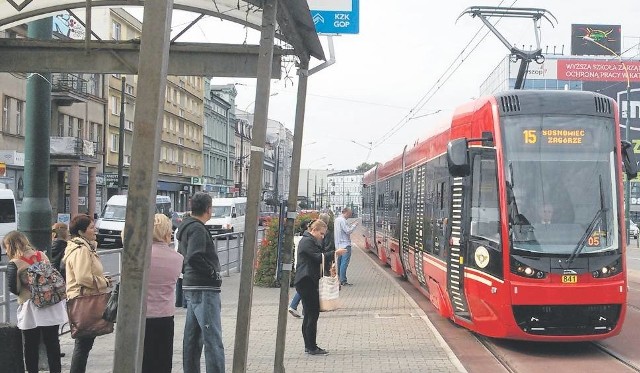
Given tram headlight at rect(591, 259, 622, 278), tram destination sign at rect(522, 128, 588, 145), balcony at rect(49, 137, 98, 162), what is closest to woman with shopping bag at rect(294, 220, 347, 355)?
tram destination sign at rect(522, 128, 588, 145)

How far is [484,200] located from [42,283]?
545 cm

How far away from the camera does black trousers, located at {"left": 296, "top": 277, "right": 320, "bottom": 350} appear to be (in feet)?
30.3

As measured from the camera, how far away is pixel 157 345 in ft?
20.4

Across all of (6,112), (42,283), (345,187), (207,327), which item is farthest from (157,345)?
(345,187)

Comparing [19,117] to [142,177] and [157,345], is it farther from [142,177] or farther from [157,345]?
[142,177]

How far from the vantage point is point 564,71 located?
83188 mm

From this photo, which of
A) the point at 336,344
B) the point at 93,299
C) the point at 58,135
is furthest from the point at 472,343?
the point at 58,135

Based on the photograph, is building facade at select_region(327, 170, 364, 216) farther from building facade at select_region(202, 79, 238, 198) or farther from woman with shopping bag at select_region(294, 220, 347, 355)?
woman with shopping bag at select_region(294, 220, 347, 355)

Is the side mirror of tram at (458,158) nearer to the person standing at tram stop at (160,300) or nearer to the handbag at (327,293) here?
the handbag at (327,293)

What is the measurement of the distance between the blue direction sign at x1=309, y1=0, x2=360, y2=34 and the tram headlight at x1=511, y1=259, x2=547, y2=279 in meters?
3.99

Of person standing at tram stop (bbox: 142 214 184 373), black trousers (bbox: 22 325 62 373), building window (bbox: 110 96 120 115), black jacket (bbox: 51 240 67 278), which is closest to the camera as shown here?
person standing at tram stop (bbox: 142 214 184 373)

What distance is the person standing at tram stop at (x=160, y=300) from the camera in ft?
20.1

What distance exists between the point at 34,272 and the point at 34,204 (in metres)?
1.42

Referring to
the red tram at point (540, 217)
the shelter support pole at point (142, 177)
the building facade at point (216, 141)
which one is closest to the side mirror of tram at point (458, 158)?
the red tram at point (540, 217)
